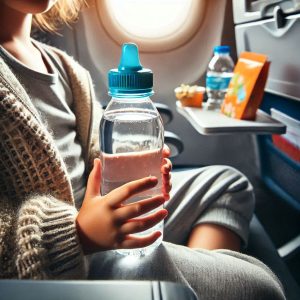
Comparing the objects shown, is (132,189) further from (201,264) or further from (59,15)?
(59,15)

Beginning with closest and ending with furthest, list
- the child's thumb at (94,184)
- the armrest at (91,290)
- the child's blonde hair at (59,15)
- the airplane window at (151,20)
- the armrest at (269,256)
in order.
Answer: the armrest at (91,290)
the child's thumb at (94,184)
the armrest at (269,256)
the child's blonde hair at (59,15)
the airplane window at (151,20)

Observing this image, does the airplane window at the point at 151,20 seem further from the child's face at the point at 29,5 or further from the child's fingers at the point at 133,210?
the child's fingers at the point at 133,210

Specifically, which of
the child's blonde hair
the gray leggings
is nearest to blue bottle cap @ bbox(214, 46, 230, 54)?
the child's blonde hair

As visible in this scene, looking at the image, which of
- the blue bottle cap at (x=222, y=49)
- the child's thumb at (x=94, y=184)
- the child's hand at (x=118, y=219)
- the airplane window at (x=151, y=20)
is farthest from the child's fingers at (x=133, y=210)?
the airplane window at (x=151, y=20)

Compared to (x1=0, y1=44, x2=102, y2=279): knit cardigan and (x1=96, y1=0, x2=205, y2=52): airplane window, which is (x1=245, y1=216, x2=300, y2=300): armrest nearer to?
(x1=0, y1=44, x2=102, y2=279): knit cardigan

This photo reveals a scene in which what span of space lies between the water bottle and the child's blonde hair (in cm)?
43

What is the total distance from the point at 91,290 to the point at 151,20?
1.29 m

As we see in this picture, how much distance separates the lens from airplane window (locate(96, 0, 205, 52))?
1.47 m

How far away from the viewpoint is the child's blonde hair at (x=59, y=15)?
1.20 m

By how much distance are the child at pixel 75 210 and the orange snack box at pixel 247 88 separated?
22cm

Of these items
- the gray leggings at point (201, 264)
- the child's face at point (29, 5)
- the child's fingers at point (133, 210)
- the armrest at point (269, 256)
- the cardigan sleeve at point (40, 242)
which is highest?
the child's face at point (29, 5)

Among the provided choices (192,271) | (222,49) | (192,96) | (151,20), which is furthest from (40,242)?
(151,20)

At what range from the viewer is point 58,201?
Result: 0.72 meters

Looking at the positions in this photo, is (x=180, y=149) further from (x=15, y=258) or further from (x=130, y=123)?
(x=15, y=258)
